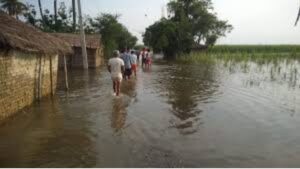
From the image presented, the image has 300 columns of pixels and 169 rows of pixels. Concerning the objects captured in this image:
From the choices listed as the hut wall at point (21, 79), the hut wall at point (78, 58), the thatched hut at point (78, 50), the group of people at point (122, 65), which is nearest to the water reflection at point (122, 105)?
the group of people at point (122, 65)

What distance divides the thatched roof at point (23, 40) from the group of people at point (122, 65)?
2.05m

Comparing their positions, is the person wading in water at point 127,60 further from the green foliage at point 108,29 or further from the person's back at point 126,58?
the green foliage at point 108,29

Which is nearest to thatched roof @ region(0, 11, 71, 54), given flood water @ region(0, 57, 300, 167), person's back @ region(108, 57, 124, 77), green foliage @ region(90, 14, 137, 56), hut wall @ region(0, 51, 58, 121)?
hut wall @ region(0, 51, 58, 121)

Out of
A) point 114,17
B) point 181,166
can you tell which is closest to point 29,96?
point 181,166

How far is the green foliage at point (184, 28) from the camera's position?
5281cm

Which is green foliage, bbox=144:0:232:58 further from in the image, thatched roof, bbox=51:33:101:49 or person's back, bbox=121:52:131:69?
person's back, bbox=121:52:131:69

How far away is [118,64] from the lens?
1390 centimetres

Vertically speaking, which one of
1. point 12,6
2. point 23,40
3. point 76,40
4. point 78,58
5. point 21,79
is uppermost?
point 12,6

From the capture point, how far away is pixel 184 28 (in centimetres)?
5438

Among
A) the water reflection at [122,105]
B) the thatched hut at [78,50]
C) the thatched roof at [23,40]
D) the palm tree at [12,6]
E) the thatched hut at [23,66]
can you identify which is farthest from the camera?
the palm tree at [12,6]

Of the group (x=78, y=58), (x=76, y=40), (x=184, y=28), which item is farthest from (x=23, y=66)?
(x=184, y=28)

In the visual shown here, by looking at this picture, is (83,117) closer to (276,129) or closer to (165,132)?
(165,132)

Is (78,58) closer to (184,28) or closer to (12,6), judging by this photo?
(12,6)

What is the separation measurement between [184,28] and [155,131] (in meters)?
46.7
